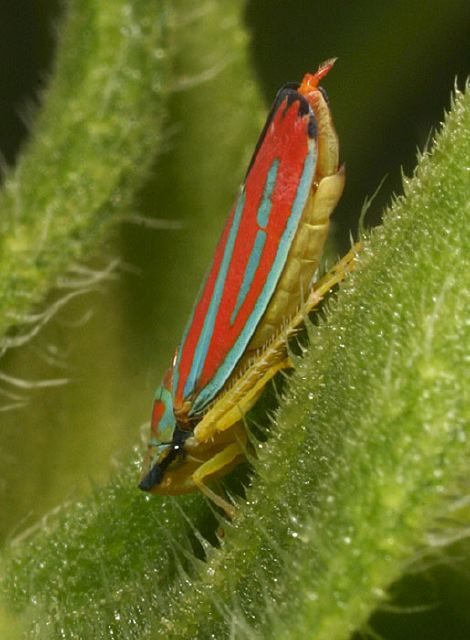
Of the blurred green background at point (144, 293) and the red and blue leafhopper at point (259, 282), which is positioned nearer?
the red and blue leafhopper at point (259, 282)

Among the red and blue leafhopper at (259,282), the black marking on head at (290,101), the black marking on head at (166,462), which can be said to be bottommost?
the black marking on head at (166,462)

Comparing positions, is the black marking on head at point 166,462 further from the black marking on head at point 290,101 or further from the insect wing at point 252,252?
the black marking on head at point 290,101

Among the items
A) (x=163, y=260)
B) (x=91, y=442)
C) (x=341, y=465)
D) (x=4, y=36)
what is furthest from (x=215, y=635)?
(x=4, y=36)

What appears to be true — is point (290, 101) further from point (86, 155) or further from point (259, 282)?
point (86, 155)

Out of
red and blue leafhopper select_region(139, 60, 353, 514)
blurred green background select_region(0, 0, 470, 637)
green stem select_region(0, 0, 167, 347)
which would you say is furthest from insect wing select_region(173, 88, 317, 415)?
green stem select_region(0, 0, 167, 347)

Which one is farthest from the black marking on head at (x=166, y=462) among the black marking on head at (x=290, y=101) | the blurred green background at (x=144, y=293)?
the black marking on head at (x=290, y=101)

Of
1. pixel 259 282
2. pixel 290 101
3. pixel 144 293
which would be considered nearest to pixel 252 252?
pixel 259 282
